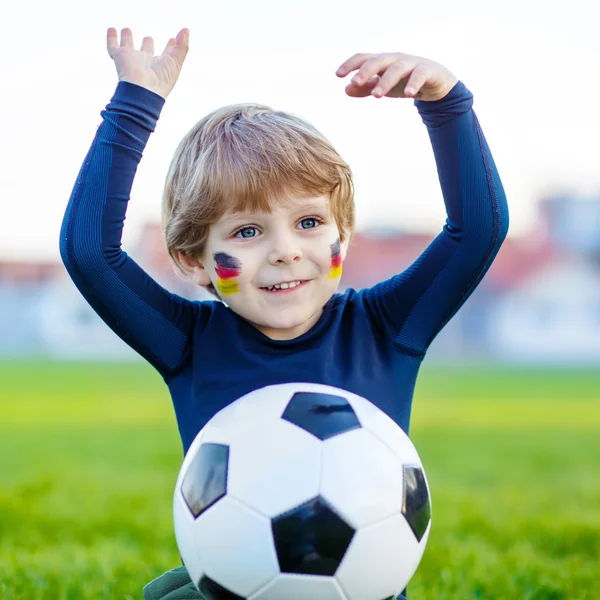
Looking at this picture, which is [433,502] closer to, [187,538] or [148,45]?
[187,538]

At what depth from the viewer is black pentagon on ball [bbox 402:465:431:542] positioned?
86.2 inches

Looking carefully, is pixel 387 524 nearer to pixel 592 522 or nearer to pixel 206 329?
pixel 206 329

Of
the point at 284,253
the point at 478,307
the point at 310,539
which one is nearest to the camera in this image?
the point at 310,539

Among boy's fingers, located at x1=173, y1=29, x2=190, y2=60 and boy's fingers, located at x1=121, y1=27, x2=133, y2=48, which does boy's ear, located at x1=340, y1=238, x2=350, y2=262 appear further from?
boy's fingers, located at x1=121, y1=27, x2=133, y2=48

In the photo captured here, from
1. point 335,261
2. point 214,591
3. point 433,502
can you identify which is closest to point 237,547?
point 214,591

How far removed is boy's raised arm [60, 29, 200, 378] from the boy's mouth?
1.05 ft

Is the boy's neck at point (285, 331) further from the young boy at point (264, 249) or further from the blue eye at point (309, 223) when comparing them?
the blue eye at point (309, 223)

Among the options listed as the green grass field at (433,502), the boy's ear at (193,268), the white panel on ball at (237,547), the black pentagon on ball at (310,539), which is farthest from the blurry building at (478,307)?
the black pentagon on ball at (310,539)

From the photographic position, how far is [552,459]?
7652mm

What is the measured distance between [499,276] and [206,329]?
44.0m

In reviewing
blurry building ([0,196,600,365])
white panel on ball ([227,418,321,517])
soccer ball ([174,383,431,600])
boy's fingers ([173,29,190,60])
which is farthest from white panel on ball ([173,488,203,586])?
blurry building ([0,196,600,365])

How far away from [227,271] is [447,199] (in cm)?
69

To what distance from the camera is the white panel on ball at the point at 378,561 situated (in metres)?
2.07

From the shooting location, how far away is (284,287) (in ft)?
8.20
